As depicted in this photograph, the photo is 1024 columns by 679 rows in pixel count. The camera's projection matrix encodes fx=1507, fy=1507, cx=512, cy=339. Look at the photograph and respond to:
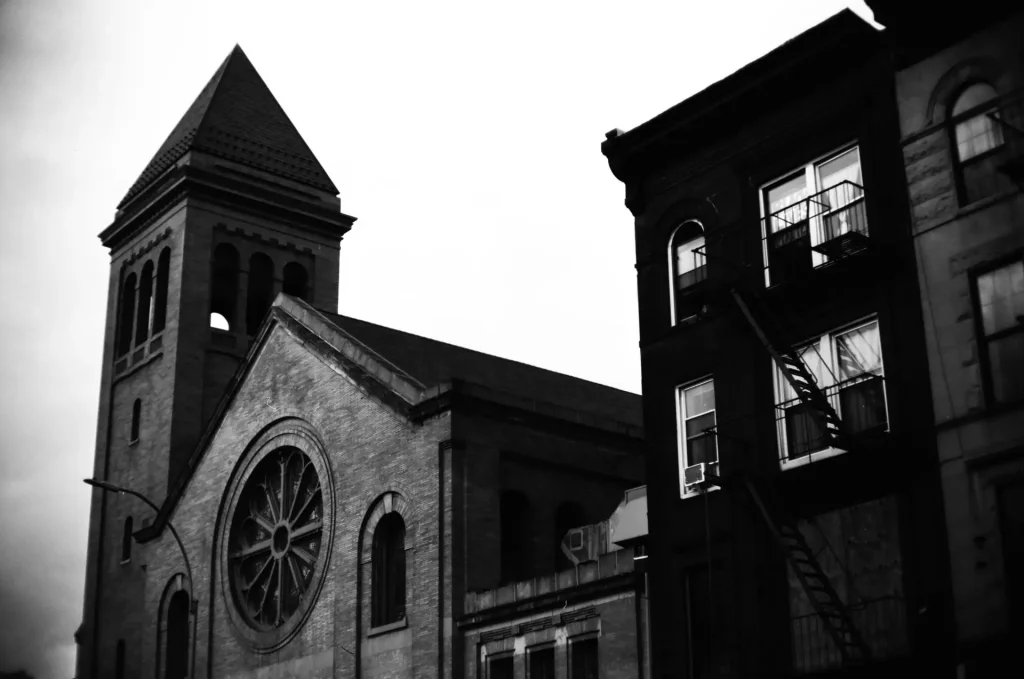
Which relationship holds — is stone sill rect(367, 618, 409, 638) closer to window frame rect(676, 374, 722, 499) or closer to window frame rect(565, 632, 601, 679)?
window frame rect(565, 632, 601, 679)

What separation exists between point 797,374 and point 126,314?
4250 cm

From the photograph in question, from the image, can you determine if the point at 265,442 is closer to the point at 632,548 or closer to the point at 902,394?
the point at 632,548

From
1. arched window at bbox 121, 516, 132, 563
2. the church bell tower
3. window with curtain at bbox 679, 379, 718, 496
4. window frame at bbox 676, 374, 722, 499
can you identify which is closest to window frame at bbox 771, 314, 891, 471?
window frame at bbox 676, 374, 722, 499

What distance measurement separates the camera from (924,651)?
71.1 ft

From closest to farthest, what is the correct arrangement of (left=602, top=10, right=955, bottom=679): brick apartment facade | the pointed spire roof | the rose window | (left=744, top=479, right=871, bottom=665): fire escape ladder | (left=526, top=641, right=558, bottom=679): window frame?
(left=744, top=479, right=871, bottom=665): fire escape ladder
(left=602, top=10, right=955, bottom=679): brick apartment facade
(left=526, top=641, right=558, bottom=679): window frame
the rose window
the pointed spire roof

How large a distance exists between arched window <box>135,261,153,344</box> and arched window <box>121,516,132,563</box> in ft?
26.9

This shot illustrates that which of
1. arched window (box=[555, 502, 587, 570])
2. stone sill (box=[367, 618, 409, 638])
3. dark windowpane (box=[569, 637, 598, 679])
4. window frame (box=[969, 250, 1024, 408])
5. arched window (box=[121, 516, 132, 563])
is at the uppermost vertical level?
arched window (box=[121, 516, 132, 563])

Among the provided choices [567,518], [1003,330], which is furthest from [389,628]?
[1003,330]

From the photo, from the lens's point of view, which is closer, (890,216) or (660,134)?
(890,216)

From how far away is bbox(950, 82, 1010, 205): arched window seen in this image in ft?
74.5

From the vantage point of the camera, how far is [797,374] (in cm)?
2461

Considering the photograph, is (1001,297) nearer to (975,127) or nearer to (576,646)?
(975,127)

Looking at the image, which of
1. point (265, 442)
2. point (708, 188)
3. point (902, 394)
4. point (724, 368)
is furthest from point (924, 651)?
point (265, 442)

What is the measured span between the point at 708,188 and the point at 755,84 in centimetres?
219
